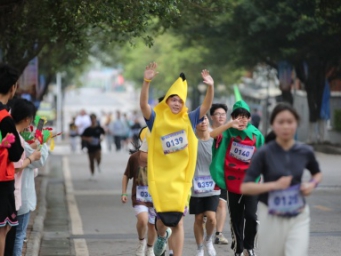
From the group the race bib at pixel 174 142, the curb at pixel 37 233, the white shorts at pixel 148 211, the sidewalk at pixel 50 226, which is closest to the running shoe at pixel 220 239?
the sidewalk at pixel 50 226

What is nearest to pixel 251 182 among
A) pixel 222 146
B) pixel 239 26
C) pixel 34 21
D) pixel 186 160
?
pixel 186 160

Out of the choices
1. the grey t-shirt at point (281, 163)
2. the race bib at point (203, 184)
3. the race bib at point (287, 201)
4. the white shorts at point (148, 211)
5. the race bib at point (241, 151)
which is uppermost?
the grey t-shirt at point (281, 163)

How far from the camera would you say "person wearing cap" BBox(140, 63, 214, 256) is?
9.63 metres

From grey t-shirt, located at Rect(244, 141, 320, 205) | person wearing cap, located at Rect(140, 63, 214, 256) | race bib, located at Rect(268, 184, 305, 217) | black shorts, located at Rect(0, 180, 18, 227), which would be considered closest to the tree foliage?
person wearing cap, located at Rect(140, 63, 214, 256)

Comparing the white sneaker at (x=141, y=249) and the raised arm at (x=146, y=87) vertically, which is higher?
the raised arm at (x=146, y=87)

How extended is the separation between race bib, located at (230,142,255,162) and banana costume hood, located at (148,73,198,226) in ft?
4.86

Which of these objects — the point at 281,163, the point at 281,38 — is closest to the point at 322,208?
the point at 281,163

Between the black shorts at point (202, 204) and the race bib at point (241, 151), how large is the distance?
2.54 ft

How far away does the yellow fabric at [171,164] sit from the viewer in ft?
31.6

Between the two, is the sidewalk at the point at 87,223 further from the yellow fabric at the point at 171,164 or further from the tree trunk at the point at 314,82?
the tree trunk at the point at 314,82

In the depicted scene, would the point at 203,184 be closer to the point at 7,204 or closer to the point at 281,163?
the point at 7,204

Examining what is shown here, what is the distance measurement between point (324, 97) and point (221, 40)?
4727 millimetres

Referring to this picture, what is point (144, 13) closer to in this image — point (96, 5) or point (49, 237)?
point (96, 5)

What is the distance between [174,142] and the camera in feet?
31.7
